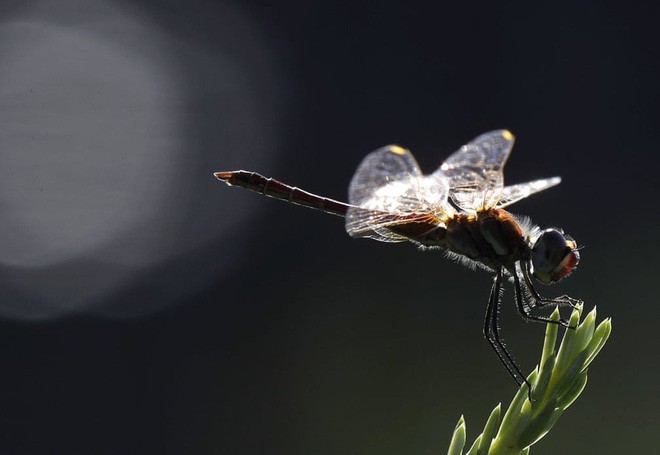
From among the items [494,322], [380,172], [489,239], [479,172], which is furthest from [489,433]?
[380,172]

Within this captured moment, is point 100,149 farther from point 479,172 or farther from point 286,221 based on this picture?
point 479,172

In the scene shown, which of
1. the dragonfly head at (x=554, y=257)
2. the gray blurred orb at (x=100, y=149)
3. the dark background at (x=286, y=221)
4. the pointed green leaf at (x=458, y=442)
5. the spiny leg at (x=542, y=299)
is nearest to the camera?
the pointed green leaf at (x=458, y=442)

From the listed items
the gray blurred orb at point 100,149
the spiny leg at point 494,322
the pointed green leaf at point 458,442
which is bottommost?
the pointed green leaf at point 458,442

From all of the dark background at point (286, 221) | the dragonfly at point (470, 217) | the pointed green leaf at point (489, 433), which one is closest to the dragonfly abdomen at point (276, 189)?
the dragonfly at point (470, 217)

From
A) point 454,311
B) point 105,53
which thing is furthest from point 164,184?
point 454,311

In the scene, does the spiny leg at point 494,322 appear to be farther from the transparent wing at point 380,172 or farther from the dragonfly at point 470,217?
the transparent wing at point 380,172

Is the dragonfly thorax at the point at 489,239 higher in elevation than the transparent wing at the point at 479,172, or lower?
lower

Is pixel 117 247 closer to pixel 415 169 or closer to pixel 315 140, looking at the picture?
pixel 315 140

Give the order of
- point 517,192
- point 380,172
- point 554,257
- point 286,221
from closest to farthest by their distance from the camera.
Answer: point 554,257, point 517,192, point 380,172, point 286,221
